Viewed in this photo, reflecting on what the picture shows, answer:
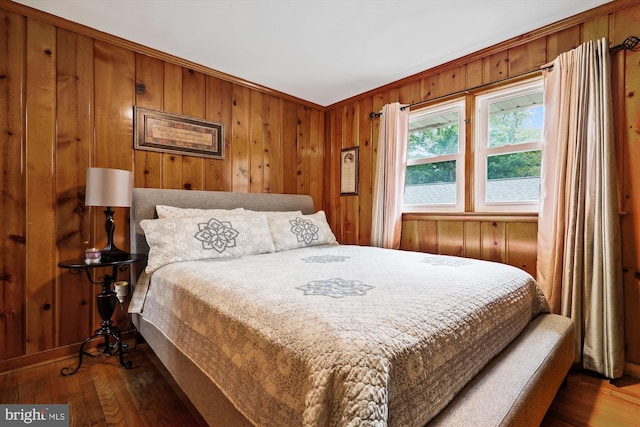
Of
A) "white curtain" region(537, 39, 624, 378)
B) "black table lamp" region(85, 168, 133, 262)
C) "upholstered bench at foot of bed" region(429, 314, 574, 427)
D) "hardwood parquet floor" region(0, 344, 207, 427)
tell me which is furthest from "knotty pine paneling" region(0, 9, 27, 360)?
"white curtain" region(537, 39, 624, 378)

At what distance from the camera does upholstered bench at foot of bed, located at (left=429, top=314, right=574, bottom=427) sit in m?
0.88

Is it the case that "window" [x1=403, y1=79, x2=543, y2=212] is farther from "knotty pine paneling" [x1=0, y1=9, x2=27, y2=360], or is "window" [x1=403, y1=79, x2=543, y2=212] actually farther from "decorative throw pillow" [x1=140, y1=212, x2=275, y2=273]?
"knotty pine paneling" [x1=0, y1=9, x2=27, y2=360]

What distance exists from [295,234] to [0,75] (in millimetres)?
2180

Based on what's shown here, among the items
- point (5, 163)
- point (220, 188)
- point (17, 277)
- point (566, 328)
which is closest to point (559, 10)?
point (566, 328)

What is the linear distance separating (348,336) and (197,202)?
2.09m

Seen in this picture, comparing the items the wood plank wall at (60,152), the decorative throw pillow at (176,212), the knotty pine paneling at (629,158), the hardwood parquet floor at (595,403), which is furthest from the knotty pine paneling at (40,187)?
the knotty pine paneling at (629,158)

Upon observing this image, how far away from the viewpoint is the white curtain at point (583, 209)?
5.89 feet

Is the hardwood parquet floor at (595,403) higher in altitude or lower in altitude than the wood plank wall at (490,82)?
lower

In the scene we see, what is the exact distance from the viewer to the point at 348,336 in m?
0.78

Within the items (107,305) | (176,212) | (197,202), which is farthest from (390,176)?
(107,305)

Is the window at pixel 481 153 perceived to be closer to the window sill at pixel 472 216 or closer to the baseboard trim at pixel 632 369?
the window sill at pixel 472 216

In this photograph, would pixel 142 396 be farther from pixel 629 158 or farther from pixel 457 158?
pixel 629 158

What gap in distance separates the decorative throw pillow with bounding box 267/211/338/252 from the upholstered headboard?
371 mm

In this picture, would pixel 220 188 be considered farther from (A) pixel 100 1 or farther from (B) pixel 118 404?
(B) pixel 118 404
